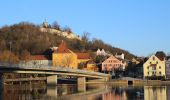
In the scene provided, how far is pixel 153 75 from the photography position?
495ft

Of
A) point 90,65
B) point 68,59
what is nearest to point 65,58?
point 68,59

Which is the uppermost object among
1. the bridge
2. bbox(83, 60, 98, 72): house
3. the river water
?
bbox(83, 60, 98, 72): house

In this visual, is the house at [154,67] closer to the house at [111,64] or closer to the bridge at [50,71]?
the house at [111,64]

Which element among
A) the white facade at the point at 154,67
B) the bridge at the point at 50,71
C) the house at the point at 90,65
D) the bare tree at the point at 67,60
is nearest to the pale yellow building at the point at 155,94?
the bridge at the point at 50,71

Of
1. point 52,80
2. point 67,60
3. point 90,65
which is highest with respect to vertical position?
point 67,60

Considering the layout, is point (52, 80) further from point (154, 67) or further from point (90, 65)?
point (90, 65)

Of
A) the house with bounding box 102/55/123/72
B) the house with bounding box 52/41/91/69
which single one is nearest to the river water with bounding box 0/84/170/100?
the house with bounding box 52/41/91/69

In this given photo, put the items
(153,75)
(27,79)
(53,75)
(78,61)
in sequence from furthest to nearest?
1. (78,61)
2. (153,75)
3. (27,79)
4. (53,75)

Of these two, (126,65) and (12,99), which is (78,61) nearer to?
(126,65)

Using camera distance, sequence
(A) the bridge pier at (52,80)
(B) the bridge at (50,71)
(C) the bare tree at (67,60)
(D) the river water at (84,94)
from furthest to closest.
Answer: (C) the bare tree at (67,60) → (A) the bridge pier at (52,80) → (B) the bridge at (50,71) → (D) the river water at (84,94)

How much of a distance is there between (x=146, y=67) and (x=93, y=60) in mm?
43970

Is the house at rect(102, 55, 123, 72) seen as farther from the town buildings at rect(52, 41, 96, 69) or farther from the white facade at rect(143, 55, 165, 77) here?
the white facade at rect(143, 55, 165, 77)

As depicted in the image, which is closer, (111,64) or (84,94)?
(84,94)

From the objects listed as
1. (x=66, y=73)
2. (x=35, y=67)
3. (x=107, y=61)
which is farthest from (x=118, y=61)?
(x=35, y=67)
